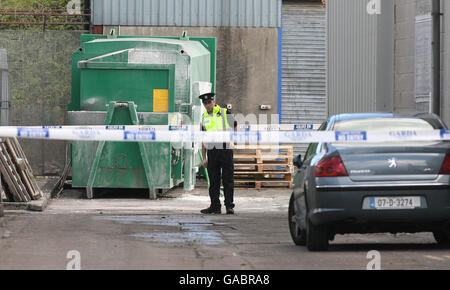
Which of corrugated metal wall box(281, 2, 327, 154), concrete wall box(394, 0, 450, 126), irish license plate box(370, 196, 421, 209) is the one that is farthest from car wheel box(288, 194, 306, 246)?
corrugated metal wall box(281, 2, 327, 154)

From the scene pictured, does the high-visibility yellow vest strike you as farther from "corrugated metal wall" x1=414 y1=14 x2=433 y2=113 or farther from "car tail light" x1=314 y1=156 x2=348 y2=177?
"car tail light" x1=314 y1=156 x2=348 y2=177

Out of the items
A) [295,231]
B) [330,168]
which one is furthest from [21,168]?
[330,168]

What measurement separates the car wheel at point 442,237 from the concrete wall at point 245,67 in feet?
42.4

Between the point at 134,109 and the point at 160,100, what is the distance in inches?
22.4

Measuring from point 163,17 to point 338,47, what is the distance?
4.61 metres

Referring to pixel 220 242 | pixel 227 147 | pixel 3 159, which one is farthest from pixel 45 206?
pixel 220 242

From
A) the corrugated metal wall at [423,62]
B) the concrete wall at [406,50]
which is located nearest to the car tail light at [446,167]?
the corrugated metal wall at [423,62]

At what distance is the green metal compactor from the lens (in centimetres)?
1822

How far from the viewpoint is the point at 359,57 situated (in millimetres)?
20344

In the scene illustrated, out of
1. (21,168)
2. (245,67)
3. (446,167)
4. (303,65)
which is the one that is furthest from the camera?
(303,65)

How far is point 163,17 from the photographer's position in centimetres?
2370

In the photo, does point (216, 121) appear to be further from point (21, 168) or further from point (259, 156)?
point (259, 156)
